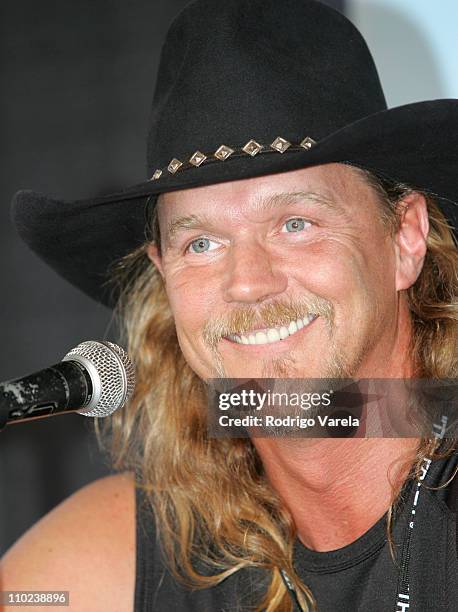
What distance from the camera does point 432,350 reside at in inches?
83.0

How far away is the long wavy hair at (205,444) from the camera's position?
2.11 meters

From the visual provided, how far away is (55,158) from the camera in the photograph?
3.33 meters

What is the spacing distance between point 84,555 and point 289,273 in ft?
2.85

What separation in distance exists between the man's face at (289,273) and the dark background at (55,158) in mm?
1281

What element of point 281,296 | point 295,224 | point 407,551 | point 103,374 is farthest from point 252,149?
point 407,551

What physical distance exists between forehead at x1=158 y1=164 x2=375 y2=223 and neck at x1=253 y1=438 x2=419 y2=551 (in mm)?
505

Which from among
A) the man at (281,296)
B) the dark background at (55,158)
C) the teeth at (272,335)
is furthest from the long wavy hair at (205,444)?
the dark background at (55,158)

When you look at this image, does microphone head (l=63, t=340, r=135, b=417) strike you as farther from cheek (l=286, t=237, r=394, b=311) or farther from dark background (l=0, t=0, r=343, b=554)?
dark background (l=0, t=0, r=343, b=554)

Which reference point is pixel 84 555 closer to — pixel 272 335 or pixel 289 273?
pixel 272 335

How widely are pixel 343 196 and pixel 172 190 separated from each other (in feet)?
→ 1.21

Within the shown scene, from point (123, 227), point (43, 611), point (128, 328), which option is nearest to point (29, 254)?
point (128, 328)

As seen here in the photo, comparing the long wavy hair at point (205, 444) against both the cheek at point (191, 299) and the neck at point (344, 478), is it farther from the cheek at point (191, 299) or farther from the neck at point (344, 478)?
the cheek at point (191, 299)

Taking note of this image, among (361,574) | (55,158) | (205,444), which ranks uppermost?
(55,158)

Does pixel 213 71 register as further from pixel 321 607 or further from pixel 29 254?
pixel 29 254
